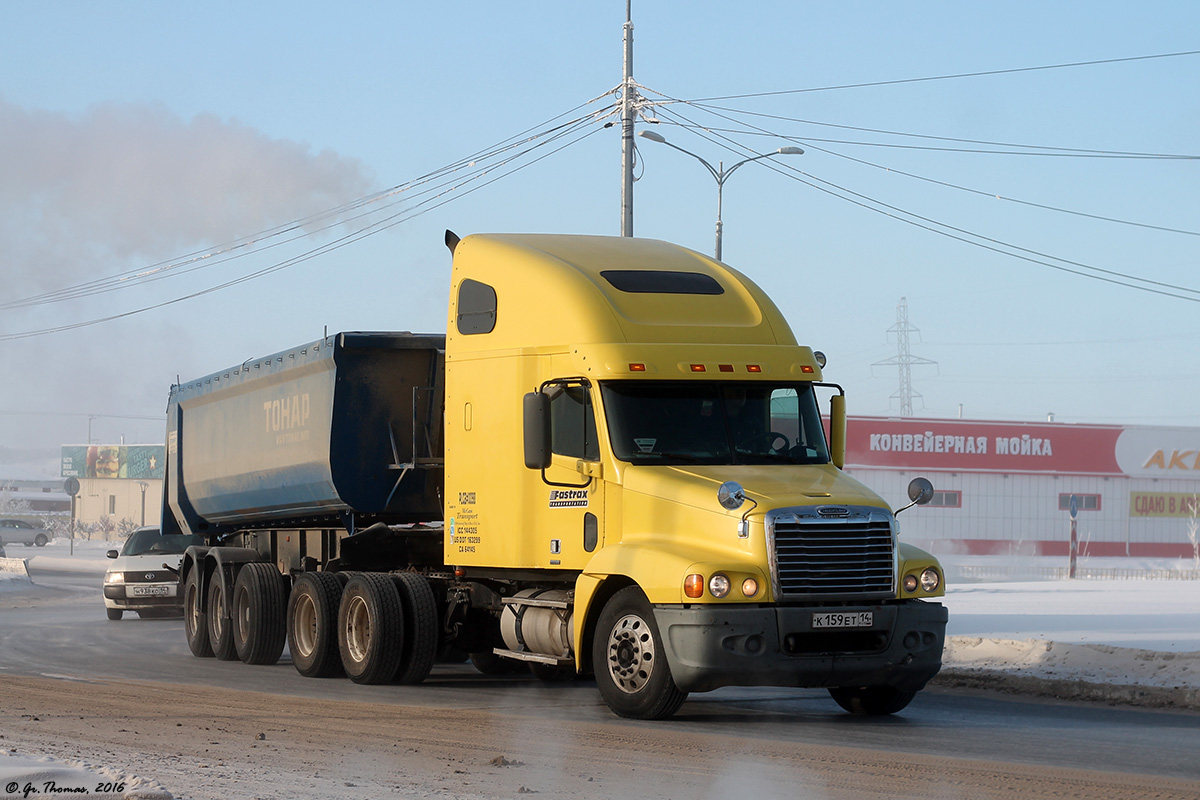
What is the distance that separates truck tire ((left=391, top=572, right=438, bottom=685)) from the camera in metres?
14.0

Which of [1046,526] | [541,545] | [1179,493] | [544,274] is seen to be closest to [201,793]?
[541,545]

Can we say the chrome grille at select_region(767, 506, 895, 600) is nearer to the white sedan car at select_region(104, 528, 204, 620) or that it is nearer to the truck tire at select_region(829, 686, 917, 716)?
the truck tire at select_region(829, 686, 917, 716)

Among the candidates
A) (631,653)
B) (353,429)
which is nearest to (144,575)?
(353,429)

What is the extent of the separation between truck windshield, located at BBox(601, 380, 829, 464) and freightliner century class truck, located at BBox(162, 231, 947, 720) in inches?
0.7

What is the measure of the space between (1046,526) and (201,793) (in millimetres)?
68054

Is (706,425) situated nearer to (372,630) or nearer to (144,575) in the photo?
(372,630)

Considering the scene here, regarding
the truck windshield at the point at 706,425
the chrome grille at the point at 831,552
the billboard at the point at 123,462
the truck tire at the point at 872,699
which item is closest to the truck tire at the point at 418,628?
the truck windshield at the point at 706,425

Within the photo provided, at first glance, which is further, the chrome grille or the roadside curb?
the roadside curb

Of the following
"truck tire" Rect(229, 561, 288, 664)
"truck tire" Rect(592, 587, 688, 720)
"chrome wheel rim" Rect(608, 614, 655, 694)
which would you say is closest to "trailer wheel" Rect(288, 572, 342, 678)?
"truck tire" Rect(229, 561, 288, 664)

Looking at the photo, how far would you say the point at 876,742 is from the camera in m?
10.0

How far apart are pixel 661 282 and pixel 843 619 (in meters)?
3.53

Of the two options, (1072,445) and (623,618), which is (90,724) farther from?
(1072,445)

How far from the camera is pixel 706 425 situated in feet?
38.2

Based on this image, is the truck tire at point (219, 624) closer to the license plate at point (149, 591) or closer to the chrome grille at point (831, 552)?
the license plate at point (149, 591)
